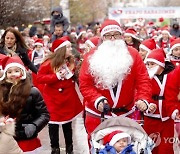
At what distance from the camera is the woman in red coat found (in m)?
8.45

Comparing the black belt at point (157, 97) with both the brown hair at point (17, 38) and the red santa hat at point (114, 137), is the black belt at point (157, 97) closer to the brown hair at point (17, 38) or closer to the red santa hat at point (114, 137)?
the red santa hat at point (114, 137)

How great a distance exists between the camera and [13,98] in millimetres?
5820

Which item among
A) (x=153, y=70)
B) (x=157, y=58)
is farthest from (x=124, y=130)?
(x=157, y=58)

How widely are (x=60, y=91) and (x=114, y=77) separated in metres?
2.39

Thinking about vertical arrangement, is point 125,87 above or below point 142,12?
above

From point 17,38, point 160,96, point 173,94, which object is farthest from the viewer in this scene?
point 17,38

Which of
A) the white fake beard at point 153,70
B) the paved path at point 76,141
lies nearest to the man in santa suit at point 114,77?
the white fake beard at point 153,70

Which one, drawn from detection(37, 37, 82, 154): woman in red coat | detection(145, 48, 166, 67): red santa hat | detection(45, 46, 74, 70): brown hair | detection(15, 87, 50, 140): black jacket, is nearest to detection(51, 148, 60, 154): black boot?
detection(37, 37, 82, 154): woman in red coat

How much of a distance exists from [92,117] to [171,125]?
1.19 m

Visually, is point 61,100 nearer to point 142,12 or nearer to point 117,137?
point 117,137

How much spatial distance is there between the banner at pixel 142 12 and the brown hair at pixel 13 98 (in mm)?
30863

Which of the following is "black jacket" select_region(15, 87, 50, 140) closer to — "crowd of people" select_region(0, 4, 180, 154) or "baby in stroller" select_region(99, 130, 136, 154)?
"crowd of people" select_region(0, 4, 180, 154)

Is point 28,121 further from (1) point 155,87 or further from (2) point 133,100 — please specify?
(1) point 155,87

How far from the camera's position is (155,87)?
7117mm
